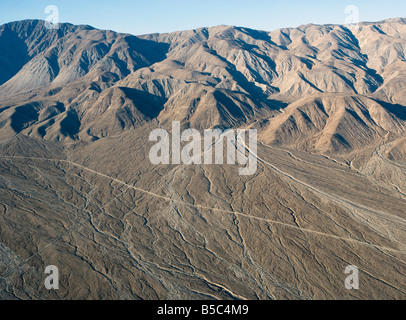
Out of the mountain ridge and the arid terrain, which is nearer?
the arid terrain

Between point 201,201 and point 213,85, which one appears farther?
point 213,85

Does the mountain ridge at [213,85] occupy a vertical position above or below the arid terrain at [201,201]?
above

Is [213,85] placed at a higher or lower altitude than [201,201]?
higher

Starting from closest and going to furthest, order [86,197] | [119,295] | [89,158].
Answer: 1. [119,295]
2. [86,197]
3. [89,158]

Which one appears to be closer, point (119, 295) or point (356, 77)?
point (119, 295)

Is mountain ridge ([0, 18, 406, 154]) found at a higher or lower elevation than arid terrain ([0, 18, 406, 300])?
higher
